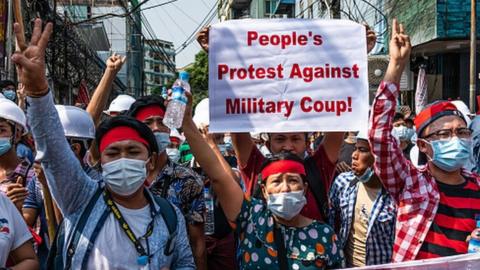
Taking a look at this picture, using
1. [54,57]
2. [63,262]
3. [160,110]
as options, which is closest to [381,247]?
[160,110]

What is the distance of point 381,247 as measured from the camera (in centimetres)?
355

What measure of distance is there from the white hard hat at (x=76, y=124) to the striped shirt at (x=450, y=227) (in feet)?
6.21

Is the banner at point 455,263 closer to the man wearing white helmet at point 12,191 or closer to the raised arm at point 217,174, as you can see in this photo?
the raised arm at point 217,174

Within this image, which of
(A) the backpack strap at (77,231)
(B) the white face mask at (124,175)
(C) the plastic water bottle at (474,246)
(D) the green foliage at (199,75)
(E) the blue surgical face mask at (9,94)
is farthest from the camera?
(D) the green foliage at (199,75)

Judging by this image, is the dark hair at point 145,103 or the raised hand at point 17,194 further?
the dark hair at point 145,103

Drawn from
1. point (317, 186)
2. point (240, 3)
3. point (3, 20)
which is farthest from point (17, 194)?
point (240, 3)

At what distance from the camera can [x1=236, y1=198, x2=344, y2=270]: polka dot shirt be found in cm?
285

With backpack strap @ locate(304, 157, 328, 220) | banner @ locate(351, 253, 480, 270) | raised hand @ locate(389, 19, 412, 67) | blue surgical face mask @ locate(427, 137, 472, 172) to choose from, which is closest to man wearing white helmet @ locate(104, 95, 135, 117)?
backpack strap @ locate(304, 157, 328, 220)

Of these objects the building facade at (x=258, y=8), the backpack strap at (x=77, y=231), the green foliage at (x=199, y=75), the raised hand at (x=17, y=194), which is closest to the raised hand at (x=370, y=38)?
the backpack strap at (x=77, y=231)

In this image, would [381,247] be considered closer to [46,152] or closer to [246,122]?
[246,122]

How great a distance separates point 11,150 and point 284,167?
5.54 feet

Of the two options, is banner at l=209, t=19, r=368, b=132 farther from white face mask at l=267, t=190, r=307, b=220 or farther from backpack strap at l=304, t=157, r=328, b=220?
white face mask at l=267, t=190, r=307, b=220

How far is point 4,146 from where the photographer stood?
353 centimetres

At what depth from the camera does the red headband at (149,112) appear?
3.70m
